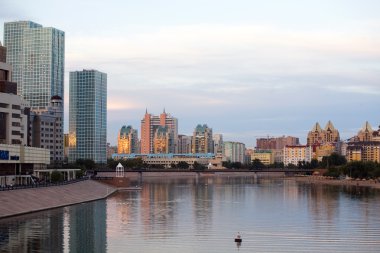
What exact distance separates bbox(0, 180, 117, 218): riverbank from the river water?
1893mm

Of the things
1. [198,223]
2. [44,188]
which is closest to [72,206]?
[44,188]

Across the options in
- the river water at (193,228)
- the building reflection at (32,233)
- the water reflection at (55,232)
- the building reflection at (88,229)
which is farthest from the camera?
the building reflection at (88,229)

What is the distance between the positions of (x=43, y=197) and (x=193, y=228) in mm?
Result: 30542

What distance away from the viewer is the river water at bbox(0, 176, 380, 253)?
52625 millimetres

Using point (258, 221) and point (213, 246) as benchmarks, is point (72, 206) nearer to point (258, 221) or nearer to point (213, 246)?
point (258, 221)

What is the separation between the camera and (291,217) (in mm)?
78938

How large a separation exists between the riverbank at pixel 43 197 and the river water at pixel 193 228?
189 cm

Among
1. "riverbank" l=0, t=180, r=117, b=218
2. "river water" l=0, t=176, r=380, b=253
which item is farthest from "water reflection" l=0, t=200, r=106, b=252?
"riverbank" l=0, t=180, r=117, b=218

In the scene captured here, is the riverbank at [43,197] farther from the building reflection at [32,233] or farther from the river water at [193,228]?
the building reflection at [32,233]

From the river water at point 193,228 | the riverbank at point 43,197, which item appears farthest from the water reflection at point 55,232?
the riverbank at point 43,197

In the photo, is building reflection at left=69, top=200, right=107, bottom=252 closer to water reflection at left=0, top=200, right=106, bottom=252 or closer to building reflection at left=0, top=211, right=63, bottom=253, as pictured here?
water reflection at left=0, top=200, right=106, bottom=252

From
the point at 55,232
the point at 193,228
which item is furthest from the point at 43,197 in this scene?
the point at 193,228

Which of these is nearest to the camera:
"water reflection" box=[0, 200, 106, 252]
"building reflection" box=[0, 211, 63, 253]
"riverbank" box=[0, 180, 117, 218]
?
"building reflection" box=[0, 211, 63, 253]

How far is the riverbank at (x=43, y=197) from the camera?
75.9 m
